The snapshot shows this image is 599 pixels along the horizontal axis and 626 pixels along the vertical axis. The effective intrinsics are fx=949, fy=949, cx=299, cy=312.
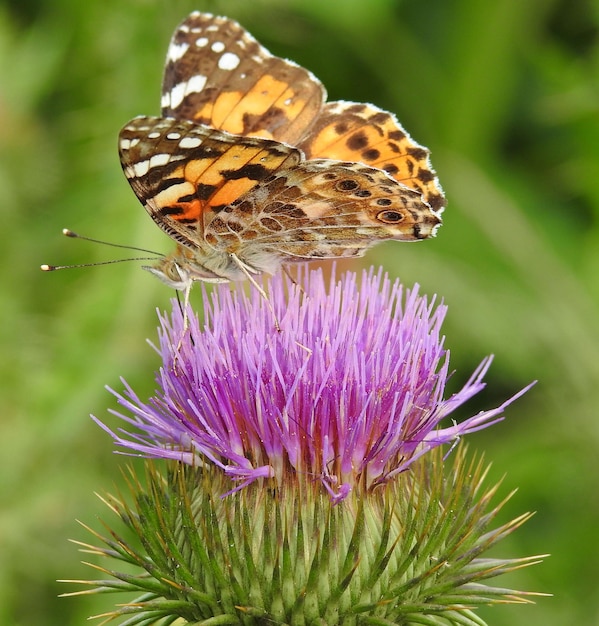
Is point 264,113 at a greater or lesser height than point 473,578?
greater

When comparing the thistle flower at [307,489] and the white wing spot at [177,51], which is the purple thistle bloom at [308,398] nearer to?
the thistle flower at [307,489]

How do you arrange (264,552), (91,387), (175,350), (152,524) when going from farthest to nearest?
(91,387) < (175,350) < (152,524) < (264,552)

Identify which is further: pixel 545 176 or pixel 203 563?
pixel 545 176

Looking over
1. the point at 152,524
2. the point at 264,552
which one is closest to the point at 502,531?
the point at 264,552

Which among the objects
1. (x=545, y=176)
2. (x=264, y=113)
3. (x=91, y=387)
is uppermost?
(x=545, y=176)

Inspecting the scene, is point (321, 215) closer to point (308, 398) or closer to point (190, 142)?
point (190, 142)

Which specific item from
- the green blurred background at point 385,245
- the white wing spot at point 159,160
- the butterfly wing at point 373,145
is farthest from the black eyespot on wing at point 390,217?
the green blurred background at point 385,245

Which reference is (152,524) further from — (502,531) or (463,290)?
(463,290)

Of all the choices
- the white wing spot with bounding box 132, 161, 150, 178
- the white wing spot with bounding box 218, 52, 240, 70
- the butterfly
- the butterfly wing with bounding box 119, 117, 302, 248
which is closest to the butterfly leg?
the butterfly
